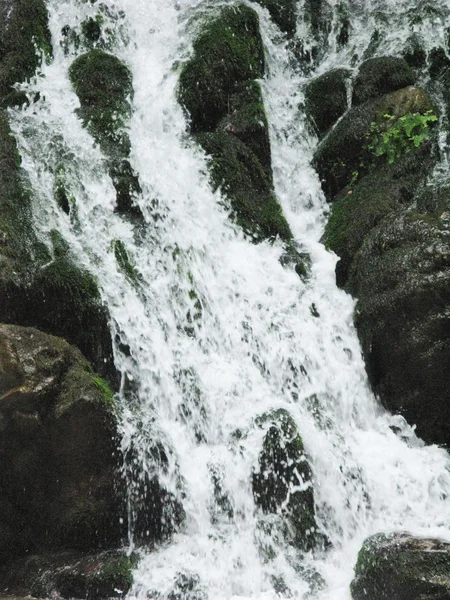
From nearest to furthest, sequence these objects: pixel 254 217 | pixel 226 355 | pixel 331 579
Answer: pixel 331 579, pixel 226 355, pixel 254 217

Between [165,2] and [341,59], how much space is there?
10.9ft

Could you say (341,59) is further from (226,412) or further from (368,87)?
(226,412)

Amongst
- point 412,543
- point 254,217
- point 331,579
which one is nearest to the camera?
point 412,543

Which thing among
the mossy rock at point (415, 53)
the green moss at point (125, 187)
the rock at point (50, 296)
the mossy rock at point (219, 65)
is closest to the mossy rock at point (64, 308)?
the rock at point (50, 296)

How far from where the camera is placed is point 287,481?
530 centimetres

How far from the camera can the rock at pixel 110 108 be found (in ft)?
26.1

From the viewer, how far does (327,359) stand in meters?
6.75

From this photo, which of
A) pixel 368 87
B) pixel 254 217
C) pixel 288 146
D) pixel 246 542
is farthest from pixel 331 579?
pixel 368 87

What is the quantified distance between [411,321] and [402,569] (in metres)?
2.80

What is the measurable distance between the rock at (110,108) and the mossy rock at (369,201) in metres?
2.50

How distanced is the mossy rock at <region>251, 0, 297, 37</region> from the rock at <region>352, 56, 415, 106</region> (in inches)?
96.9

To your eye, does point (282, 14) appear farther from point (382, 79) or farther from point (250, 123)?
point (250, 123)

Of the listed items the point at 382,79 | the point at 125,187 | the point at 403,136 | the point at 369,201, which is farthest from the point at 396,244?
the point at 382,79

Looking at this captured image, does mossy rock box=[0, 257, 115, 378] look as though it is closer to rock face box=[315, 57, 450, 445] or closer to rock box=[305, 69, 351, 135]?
rock face box=[315, 57, 450, 445]
